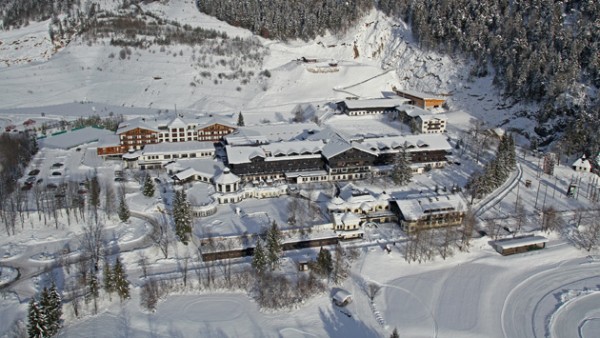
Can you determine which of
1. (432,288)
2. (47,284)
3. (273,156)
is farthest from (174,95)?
(432,288)

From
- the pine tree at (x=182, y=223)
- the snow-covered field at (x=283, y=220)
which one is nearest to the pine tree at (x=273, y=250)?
the snow-covered field at (x=283, y=220)

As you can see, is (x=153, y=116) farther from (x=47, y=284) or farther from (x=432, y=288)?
(x=432, y=288)

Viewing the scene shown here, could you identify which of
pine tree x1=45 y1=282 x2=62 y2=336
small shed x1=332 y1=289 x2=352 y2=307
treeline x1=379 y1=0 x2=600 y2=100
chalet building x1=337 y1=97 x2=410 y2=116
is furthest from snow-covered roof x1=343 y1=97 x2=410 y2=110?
pine tree x1=45 y1=282 x2=62 y2=336

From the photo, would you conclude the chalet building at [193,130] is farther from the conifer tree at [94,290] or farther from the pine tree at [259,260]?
the conifer tree at [94,290]

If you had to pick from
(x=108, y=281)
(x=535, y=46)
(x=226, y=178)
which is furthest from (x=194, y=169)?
(x=535, y=46)

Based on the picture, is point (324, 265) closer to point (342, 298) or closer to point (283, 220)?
point (342, 298)

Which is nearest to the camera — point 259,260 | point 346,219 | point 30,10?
point 259,260

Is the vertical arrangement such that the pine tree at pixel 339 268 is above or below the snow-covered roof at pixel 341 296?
above

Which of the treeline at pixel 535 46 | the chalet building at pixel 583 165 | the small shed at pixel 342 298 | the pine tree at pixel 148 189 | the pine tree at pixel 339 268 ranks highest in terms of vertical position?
the treeline at pixel 535 46
